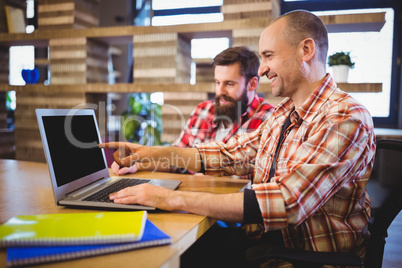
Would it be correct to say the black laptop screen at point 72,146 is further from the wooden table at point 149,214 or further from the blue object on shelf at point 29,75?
the blue object on shelf at point 29,75

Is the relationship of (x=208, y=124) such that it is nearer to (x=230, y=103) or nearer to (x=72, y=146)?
(x=230, y=103)

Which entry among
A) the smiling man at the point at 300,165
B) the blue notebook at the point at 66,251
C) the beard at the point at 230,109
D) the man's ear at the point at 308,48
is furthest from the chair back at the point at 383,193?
the beard at the point at 230,109

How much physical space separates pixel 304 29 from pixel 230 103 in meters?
0.92

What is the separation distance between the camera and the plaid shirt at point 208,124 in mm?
1977

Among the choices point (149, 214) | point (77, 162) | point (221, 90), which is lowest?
point (149, 214)

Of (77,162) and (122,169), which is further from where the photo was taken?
(122,169)

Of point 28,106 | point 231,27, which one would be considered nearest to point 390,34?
point 231,27

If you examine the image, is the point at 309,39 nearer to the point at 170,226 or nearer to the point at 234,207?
the point at 234,207

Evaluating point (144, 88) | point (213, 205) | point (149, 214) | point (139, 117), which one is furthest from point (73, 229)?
point (139, 117)

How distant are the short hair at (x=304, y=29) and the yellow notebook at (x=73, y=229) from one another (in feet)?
2.60

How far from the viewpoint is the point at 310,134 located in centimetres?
105

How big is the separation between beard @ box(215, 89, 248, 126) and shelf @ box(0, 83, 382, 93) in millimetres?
208

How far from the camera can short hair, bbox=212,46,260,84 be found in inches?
79.8

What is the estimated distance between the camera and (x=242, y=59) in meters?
2.05
